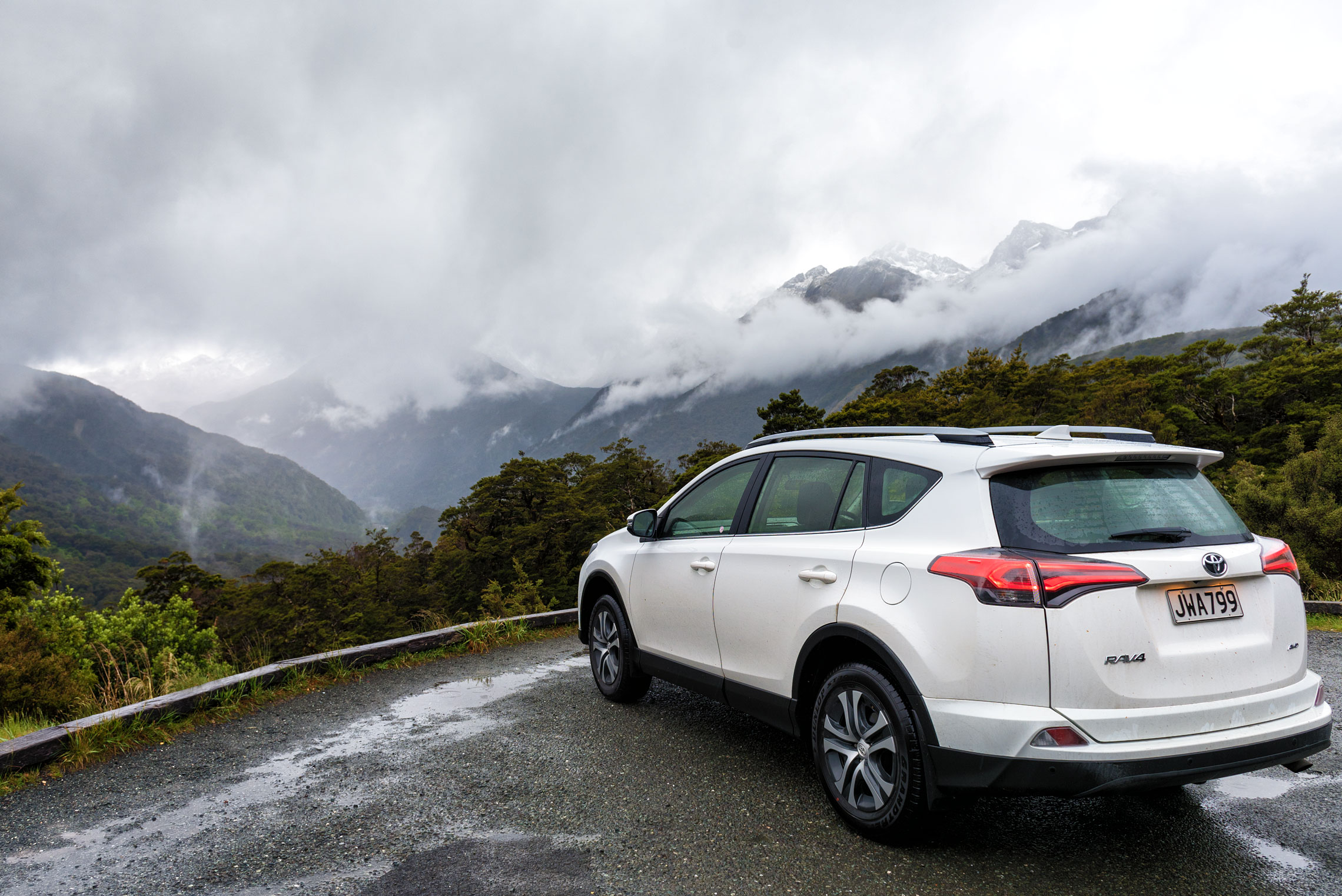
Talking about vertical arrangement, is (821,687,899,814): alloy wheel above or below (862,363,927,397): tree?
below

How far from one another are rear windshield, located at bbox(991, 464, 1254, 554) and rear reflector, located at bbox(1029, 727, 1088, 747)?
589 mm

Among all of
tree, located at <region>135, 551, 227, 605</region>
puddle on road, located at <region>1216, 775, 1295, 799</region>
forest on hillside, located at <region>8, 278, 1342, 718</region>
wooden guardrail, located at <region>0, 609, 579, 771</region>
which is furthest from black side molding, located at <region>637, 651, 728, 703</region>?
tree, located at <region>135, 551, 227, 605</region>

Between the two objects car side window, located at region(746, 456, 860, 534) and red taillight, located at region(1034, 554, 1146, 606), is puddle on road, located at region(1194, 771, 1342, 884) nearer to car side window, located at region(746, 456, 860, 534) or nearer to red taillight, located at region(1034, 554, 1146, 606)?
red taillight, located at region(1034, 554, 1146, 606)

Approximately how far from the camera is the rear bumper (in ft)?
7.88

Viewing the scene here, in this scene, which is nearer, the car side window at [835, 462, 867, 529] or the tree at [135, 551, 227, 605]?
the car side window at [835, 462, 867, 529]

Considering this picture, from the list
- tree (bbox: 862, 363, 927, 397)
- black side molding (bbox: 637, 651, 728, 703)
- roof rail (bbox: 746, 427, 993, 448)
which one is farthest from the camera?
tree (bbox: 862, 363, 927, 397)

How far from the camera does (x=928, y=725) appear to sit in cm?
266

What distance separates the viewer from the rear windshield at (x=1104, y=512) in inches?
102

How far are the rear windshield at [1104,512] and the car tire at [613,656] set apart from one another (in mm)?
2851

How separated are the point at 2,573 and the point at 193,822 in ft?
71.2

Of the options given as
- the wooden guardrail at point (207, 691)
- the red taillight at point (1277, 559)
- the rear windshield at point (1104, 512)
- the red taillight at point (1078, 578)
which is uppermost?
the rear windshield at point (1104, 512)

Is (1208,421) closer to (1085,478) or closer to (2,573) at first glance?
(1085,478)

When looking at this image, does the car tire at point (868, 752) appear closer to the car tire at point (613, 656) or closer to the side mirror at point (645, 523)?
the side mirror at point (645, 523)

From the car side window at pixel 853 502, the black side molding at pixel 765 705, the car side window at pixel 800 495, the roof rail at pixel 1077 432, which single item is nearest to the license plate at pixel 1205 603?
the roof rail at pixel 1077 432
